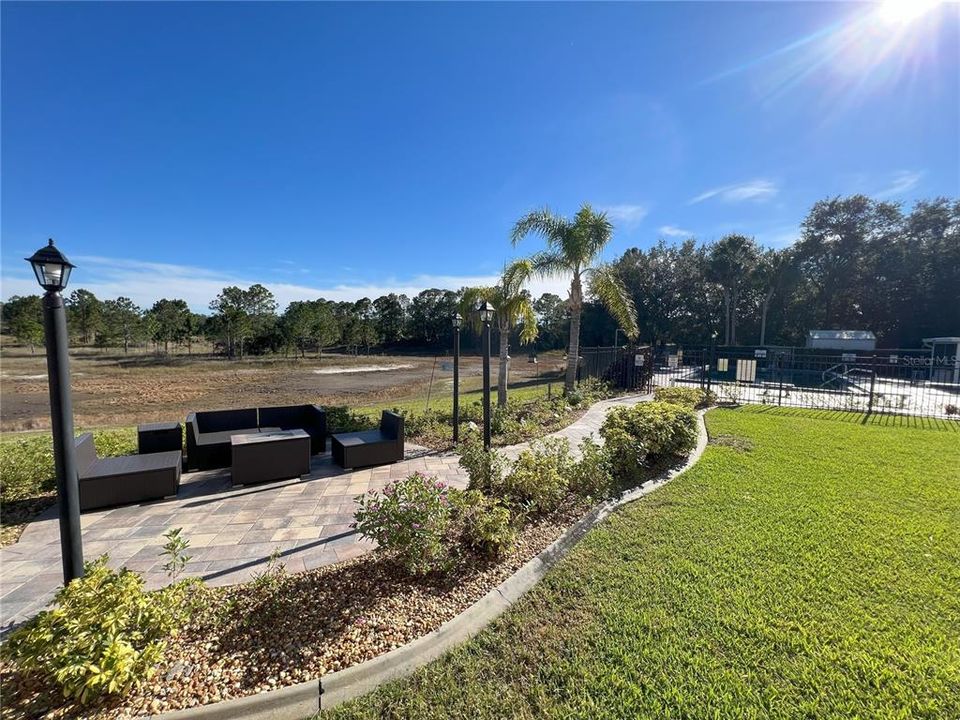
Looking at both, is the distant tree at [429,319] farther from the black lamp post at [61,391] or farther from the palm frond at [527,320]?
the black lamp post at [61,391]

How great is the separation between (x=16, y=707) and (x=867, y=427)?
12.0m

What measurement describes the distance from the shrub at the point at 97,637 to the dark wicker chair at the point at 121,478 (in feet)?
8.12

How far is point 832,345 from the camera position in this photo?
24.8 metres

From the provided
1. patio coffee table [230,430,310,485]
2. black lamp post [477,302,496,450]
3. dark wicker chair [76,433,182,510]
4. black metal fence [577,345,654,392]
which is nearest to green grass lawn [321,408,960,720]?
black lamp post [477,302,496,450]

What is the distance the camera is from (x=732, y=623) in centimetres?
244

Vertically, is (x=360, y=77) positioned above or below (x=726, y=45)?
above

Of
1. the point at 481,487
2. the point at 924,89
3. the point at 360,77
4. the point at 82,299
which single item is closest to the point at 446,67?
the point at 360,77

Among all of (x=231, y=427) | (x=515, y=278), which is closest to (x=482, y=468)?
(x=231, y=427)

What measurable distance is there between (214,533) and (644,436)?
5.23m

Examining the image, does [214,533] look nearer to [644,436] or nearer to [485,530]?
[485,530]

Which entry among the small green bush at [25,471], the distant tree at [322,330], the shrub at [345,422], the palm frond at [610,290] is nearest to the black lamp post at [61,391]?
the small green bush at [25,471]

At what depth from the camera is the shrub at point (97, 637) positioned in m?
1.70

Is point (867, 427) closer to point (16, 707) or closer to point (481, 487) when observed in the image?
point (481, 487)

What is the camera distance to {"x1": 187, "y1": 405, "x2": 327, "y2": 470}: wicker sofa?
206 inches
